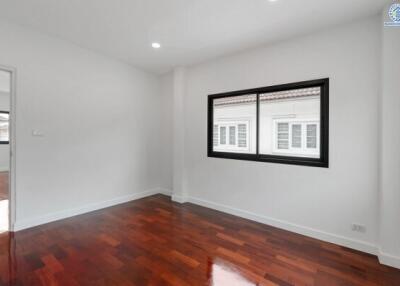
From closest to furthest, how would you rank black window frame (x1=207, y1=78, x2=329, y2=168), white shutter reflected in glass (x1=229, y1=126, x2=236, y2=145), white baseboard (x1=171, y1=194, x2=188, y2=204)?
black window frame (x1=207, y1=78, x2=329, y2=168) < white shutter reflected in glass (x1=229, y1=126, x2=236, y2=145) < white baseboard (x1=171, y1=194, x2=188, y2=204)

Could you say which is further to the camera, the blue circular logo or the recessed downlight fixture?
the recessed downlight fixture

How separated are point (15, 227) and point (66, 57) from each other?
2.61 metres

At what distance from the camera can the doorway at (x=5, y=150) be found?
277 cm

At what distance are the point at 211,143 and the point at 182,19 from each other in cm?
209

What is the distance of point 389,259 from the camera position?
7.05 feet

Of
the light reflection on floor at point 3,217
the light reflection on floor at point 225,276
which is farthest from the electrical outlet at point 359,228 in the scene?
the light reflection on floor at point 3,217

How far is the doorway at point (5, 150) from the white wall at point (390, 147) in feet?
15.1

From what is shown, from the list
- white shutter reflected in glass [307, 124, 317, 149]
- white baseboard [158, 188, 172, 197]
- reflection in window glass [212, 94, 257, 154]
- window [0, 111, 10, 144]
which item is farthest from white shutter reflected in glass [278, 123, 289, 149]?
window [0, 111, 10, 144]

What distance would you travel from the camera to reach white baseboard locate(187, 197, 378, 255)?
2400 millimetres

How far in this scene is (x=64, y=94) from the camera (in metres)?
3.24

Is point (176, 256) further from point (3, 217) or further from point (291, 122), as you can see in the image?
point (3, 217)

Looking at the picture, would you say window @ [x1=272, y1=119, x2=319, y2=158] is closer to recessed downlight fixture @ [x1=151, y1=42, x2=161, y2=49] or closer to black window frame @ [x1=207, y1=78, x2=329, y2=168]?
black window frame @ [x1=207, y1=78, x2=329, y2=168]

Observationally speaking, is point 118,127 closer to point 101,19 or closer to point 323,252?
point 101,19

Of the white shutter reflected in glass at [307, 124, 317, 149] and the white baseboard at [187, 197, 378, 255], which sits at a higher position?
the white shutter reflected in glass at [307, 124, 317, 149]
